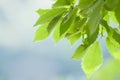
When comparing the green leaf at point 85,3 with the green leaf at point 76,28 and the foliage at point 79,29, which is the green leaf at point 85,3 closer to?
the foliage at point 79,29

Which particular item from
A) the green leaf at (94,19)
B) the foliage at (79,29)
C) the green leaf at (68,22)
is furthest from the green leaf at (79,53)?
the green leaf at (94,19)

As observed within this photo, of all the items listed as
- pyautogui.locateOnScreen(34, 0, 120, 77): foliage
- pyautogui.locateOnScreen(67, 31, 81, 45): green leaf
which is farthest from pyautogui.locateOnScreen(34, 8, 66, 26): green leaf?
pyautogui.locateOnScreen(67, 31, 81, 45): green leaf

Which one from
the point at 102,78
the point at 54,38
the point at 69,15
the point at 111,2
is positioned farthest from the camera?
the point at 102,78

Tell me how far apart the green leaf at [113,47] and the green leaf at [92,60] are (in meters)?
0.04

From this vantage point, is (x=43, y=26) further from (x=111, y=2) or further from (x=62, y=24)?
(x=111, y=2)

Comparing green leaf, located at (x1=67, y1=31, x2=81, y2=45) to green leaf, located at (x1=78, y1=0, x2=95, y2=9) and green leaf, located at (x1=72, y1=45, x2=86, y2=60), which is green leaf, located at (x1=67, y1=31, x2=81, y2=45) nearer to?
green leaf, located at (x1=72, y1=45, x2=86, y2=60)

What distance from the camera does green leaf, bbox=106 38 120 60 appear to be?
0.90 m

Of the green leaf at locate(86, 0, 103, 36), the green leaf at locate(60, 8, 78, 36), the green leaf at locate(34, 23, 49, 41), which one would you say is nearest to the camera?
the green leaf at locate(86, 0, 103, 36)

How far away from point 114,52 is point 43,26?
21 centimetres

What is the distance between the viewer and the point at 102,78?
5.91 m

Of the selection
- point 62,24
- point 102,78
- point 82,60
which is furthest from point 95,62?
point 102,78

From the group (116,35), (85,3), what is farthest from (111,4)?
(116,35)

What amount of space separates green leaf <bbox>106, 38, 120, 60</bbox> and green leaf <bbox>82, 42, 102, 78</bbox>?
38 millimetres

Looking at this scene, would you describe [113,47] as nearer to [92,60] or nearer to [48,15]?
[92,60]
